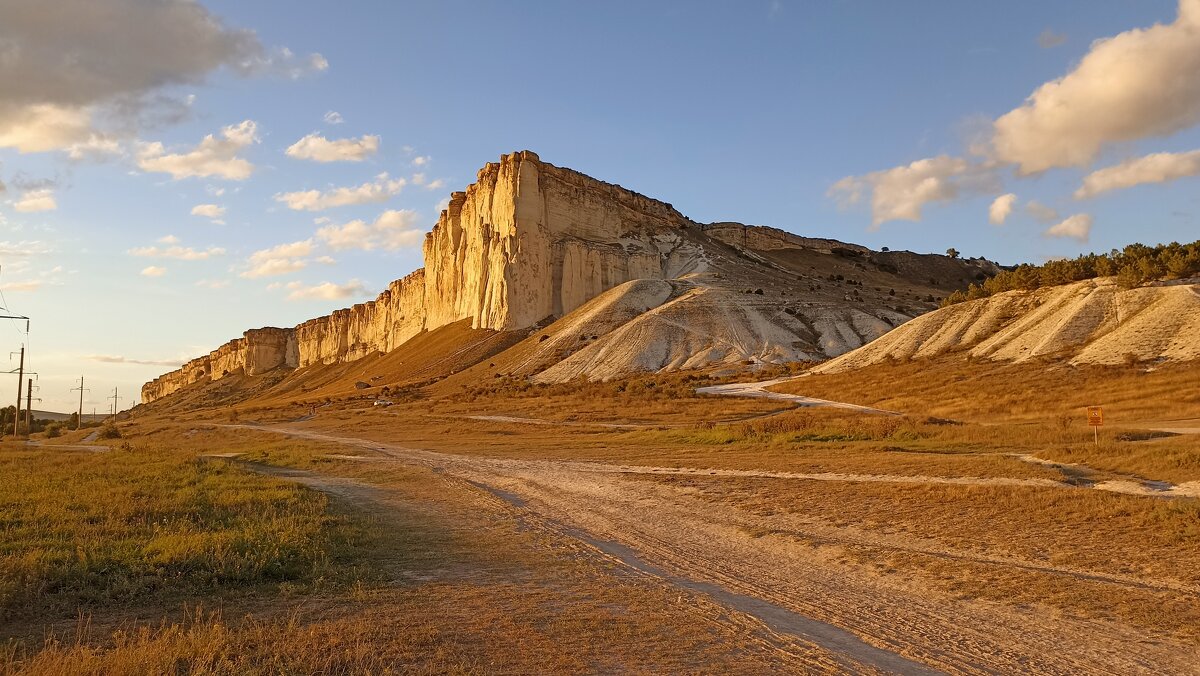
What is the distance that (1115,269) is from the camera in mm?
41844

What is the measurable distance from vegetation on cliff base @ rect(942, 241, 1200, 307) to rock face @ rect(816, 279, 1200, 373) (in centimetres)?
103

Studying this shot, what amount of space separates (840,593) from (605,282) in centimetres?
7993

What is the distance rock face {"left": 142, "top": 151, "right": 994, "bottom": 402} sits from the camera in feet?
212

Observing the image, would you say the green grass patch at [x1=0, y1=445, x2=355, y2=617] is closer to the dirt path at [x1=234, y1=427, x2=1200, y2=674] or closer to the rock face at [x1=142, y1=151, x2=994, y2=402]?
the dirt path at [x1=234, y1=427, x2=1200, y2=674]

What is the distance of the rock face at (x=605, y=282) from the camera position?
64688 mm

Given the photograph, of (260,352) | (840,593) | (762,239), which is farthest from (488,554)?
(260,352)

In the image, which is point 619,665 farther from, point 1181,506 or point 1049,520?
point 1181,506

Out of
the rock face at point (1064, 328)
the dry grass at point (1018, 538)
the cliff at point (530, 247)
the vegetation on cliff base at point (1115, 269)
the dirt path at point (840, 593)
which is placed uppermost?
the cliff at point (530, 247)

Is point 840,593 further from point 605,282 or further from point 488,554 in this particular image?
point 605,282

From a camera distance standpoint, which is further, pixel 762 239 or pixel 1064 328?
pixel 762 239

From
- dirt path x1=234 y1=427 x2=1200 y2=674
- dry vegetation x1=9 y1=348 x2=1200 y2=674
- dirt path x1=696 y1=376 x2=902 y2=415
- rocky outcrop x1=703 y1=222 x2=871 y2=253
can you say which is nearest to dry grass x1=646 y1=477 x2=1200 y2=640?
dry vegetation x1=9 y1=348 x2=1200 y2=674

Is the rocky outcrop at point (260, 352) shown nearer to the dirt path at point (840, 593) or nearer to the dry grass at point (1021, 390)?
the dry grass at point (1021, 390)

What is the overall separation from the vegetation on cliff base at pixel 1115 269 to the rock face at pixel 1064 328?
1030mm

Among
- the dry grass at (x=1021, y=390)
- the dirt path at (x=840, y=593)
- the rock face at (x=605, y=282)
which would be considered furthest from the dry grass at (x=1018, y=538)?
the rock face at (x=605, y=282)
